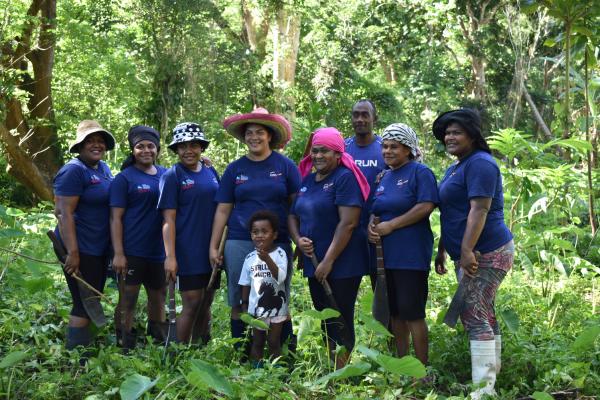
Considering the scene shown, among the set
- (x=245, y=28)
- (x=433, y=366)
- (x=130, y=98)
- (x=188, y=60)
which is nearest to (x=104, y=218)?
(x=433, y=366)

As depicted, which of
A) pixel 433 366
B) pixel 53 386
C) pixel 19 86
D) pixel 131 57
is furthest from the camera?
pixel 131 57

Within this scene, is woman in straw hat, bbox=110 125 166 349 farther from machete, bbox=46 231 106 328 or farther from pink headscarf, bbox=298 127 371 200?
pink headscarf, bbox=298 127 371 200

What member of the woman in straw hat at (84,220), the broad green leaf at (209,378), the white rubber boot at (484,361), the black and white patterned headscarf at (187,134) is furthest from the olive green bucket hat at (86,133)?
the white rubber boot at (484,361)

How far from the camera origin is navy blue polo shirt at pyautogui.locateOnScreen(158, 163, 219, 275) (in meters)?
5.13

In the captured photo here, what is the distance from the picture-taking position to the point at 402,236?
467 centimetres

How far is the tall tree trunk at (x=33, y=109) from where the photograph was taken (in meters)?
13.5

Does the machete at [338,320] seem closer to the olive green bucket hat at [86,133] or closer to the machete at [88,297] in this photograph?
the machete at [88,297]

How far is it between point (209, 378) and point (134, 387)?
0.37 metres

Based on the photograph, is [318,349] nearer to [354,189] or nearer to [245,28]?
[354,189]

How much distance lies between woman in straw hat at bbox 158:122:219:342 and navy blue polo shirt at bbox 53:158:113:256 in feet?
1.41

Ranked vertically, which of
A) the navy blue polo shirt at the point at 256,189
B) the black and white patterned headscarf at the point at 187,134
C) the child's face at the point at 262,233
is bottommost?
the child's face at the point at 262,233

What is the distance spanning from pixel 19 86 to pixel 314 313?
453 inches

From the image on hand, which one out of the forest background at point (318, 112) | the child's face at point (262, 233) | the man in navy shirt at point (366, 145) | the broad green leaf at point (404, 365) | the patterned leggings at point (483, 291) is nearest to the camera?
the broad green leaf at point (404, 365)

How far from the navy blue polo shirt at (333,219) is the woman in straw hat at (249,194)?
25cm
